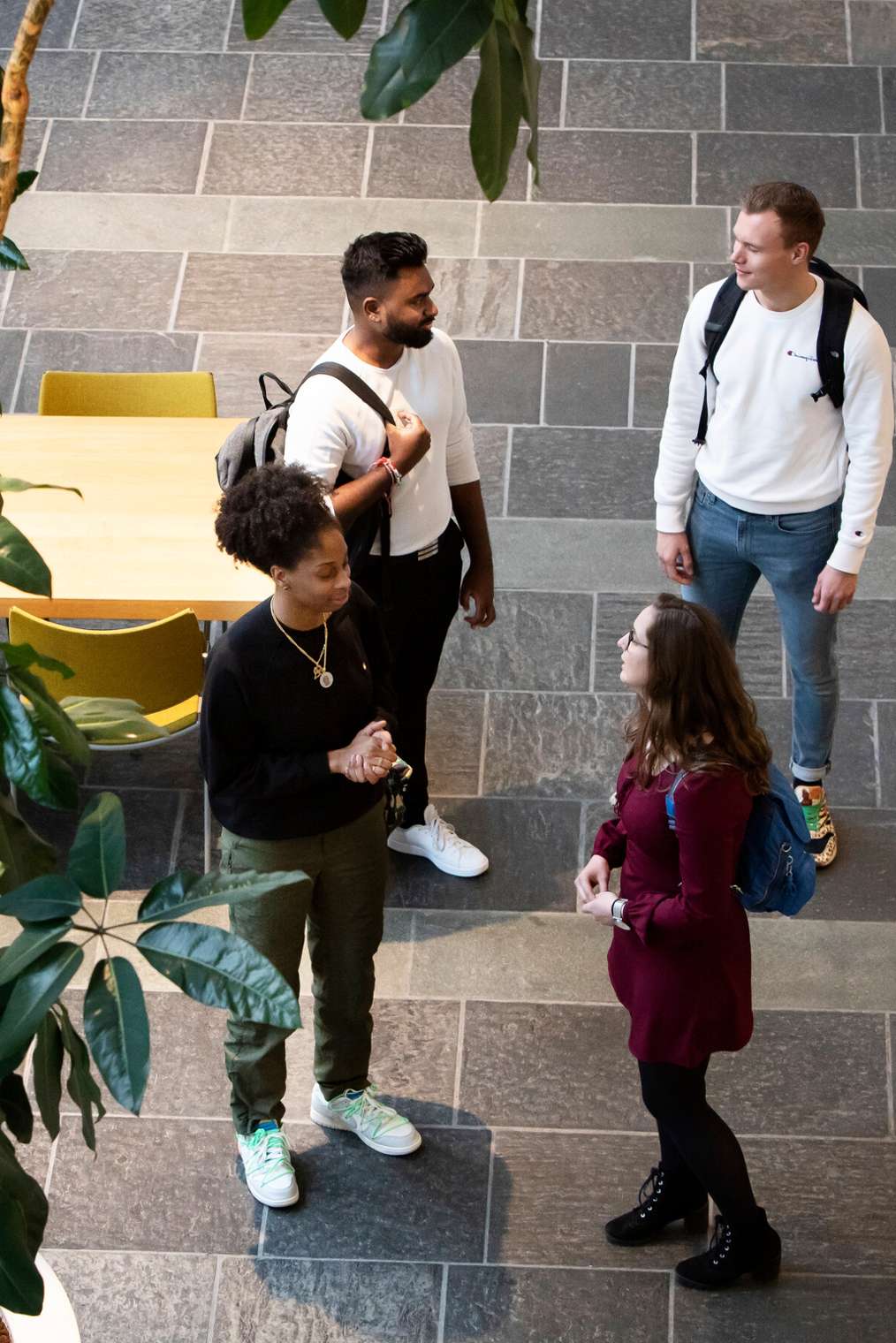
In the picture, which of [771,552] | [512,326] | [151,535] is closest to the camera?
[771,552]

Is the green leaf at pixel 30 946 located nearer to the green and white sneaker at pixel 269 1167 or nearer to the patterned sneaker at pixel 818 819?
the green and white sneaker at pixel 269 1167

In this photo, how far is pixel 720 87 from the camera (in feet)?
19.7

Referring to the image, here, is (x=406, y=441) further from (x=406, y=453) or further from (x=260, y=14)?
(x=260, y=14)

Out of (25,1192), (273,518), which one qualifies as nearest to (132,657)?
(273,518)

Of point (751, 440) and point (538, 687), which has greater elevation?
point (751, 440)

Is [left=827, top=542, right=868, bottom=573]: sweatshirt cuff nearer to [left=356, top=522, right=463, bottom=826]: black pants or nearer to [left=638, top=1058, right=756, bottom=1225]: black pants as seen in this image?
[left=356, top=522, right=463, bottom=826]: black pants

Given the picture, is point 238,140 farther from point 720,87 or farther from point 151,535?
point 151,535

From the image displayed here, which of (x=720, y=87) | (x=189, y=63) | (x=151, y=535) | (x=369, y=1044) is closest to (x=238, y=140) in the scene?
(x=189, y=63)

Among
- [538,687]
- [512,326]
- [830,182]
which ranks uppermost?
[830,182]

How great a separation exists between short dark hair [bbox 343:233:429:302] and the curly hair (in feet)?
2.08

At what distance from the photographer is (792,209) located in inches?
123

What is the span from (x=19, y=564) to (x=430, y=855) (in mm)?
2637

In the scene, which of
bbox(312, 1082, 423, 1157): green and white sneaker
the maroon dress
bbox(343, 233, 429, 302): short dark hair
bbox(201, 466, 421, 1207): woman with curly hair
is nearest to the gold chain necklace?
bbox(201, 466, 421, 1207): woman with curly hair

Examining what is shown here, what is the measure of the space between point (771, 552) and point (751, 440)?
29cm
